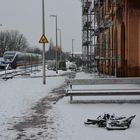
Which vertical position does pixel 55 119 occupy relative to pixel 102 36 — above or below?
below

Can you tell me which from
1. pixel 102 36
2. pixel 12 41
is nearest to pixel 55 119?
pixel 102 36

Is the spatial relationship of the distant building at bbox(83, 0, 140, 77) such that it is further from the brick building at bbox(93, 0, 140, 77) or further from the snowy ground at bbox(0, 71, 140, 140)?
the snowy ground at bbox(0, 71, 140, 140)

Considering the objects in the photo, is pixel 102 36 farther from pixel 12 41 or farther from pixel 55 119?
pixel 12 41

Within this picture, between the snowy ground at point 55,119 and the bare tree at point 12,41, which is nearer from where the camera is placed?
the snowy ground at point 55,119

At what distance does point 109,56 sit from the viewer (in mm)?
35375

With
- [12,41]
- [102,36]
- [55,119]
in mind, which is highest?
[12,41]

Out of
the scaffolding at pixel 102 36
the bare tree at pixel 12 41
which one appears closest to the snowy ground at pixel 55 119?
the scaffolding at pixel 102 36

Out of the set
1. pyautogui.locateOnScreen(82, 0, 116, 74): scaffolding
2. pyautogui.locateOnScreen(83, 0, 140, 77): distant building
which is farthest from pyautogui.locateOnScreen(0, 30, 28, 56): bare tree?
pyautogui.locateOnScreen(83, 0, 140, 77): distant building

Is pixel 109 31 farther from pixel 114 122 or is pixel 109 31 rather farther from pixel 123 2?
pixel 114 122

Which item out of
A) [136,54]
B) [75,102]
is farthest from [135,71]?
[75,102]

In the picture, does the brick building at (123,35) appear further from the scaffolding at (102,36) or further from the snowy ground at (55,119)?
the snowy ground at (55,119)

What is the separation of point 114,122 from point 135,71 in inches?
725

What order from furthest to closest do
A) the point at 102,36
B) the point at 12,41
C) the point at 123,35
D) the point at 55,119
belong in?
the point at 12,41, the point at 102,36, the point at 123,35, the point at 55,119

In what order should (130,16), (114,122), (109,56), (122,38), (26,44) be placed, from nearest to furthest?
(114,122) → (130,16) → (122,38) → (109,56) → (26,44)
